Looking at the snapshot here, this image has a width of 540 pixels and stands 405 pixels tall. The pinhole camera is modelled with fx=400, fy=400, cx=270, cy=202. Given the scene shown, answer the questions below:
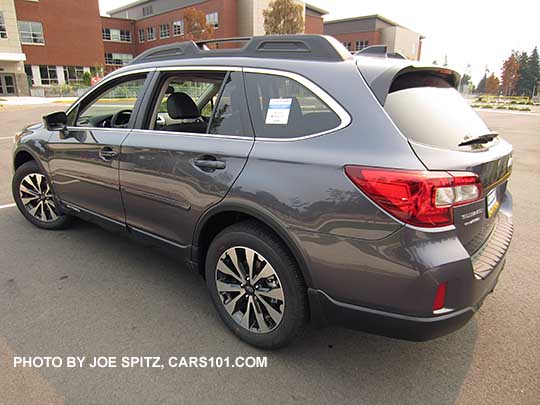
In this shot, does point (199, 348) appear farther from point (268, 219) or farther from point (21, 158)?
point (21, 158)

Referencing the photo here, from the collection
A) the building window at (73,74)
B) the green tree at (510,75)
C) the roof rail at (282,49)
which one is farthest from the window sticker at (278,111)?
the green tree at (510,75)

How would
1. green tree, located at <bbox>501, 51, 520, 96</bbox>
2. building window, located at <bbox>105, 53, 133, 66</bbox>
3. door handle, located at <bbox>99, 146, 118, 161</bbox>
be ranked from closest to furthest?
door handle, located at <bbox>99, 146, 118, 161</bbox> → building window, located at <bbox>105, 53, 133, 66</bbox> → green tree, located at <bbox>501, 51, 520, 96</bbox>

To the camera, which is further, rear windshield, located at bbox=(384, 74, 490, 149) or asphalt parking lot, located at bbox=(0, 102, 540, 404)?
asphalt parking lot, located at bbox=(0, 102, 540, 404)

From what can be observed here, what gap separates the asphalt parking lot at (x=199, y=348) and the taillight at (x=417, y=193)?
3.44ft

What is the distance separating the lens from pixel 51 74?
152 feet

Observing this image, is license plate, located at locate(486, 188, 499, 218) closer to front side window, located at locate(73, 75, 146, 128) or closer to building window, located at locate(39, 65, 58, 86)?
front side window, located at locate(73, 75, 146, 128)

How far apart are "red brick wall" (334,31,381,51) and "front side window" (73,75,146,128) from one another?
224 ft

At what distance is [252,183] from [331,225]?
1.80 feet

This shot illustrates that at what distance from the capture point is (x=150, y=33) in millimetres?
60344

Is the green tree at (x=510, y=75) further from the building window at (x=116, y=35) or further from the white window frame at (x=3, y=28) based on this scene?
the white window frame at (x=3, y=28)

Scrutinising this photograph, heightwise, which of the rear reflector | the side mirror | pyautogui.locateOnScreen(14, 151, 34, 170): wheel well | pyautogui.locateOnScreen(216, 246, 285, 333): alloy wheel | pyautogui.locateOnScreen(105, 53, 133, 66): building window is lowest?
pyautogui.locateOnScreen(216, 246, 285, 333): alloy wheel

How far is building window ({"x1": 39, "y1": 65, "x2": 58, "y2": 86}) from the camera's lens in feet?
149

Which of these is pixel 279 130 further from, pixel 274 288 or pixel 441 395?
pixel 441 395

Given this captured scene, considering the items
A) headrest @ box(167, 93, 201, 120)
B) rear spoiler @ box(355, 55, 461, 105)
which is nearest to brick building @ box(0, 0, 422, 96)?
headrest @ box(167, 93, 201, 120)
